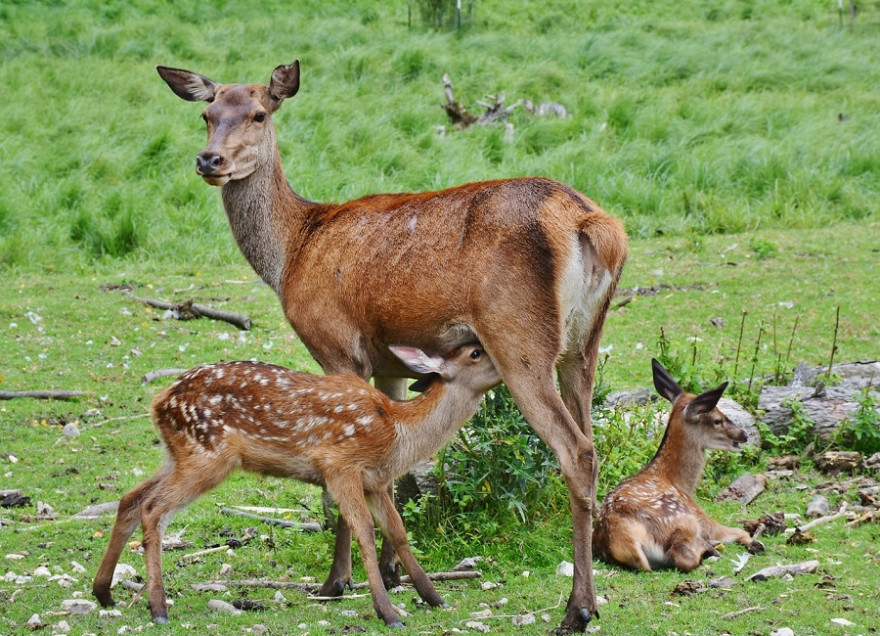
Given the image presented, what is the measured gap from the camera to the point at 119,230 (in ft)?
43.7

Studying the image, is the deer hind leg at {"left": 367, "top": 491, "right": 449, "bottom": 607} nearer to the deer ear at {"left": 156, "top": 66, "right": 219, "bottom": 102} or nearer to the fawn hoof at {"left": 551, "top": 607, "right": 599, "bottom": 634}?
the fawn hoof at {"left": 551, "top": 607, "right": 599, "bottom": 634}

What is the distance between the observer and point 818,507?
6699 millimetres

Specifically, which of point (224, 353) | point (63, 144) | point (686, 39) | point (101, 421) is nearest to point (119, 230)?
point (63, 144)

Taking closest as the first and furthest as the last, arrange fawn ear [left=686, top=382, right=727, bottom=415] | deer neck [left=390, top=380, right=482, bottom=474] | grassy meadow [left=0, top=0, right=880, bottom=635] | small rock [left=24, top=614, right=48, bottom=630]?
1. small rock [left=24, top=614, right=48, bottom=630]
2. deer neck [left=390, top=380, right=482, bottom=474]
3. grassy meadow [left=0, top=0, right=880, bottom=635]
4. fawn ear [left=686, top=382, right=727, bottom=415]

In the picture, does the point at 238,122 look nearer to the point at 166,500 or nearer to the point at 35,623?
the point at 166,500

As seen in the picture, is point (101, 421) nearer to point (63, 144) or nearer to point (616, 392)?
point (616, 392)

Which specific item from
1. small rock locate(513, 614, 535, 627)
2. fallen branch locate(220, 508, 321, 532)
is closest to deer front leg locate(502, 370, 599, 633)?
small rock locate(513, 614, 535, 627)

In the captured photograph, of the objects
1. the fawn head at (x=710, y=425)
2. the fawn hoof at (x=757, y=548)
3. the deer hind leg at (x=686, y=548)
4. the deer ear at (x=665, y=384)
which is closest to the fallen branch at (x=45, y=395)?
the deer ear at (x=665, y=384)

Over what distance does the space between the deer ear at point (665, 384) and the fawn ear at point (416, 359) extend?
2090 millimetres

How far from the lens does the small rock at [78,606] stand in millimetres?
5250

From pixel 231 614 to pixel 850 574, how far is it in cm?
287

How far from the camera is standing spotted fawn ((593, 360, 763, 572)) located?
19.6 ft

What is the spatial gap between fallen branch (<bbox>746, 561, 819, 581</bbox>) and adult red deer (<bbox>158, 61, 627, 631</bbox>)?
0.98 metres

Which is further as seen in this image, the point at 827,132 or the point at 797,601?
the point at 827,132
